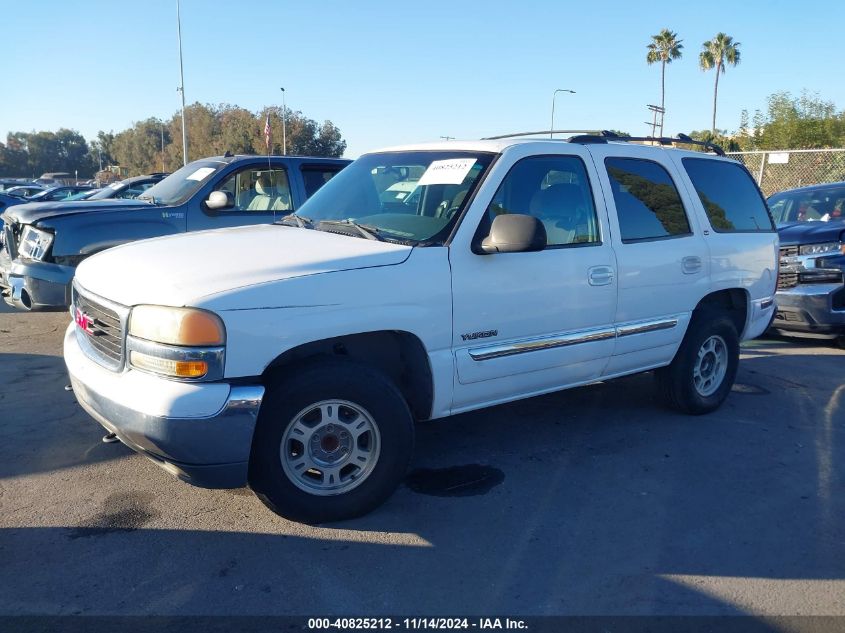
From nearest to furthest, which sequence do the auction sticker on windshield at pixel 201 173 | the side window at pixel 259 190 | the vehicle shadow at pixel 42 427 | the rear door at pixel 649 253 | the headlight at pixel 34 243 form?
the vehicle shadow at pixel 42 427 < the rear door at pixel 649 253 < the headlight at pixel 34 243 < the auction sticker on windshield at pixel 201 173 < the side window at pixel 259 190

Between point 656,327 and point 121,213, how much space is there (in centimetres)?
507

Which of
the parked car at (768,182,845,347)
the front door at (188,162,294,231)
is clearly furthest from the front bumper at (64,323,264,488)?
the parked car at (768,182,845,347)

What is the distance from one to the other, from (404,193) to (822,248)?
5675mm

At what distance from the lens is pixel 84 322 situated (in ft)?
12.7

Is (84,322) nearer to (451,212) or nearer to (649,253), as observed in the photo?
(451,212)

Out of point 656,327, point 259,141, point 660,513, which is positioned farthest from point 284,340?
point 259,141

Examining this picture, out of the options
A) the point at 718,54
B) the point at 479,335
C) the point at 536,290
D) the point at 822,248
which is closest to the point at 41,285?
the point at 479,335

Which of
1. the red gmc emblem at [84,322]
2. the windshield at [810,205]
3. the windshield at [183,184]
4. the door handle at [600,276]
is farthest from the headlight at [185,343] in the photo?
the windshield at [810,205]

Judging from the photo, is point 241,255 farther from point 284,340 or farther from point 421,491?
point 421,491

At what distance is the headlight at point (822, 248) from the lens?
777 cm

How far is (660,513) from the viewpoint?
12.7 feet

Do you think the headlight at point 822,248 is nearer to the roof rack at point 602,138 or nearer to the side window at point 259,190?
the roof rack at point 602,138

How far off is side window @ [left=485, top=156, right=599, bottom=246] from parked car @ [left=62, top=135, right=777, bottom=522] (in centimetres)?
1

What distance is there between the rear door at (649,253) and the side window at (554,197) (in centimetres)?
18
